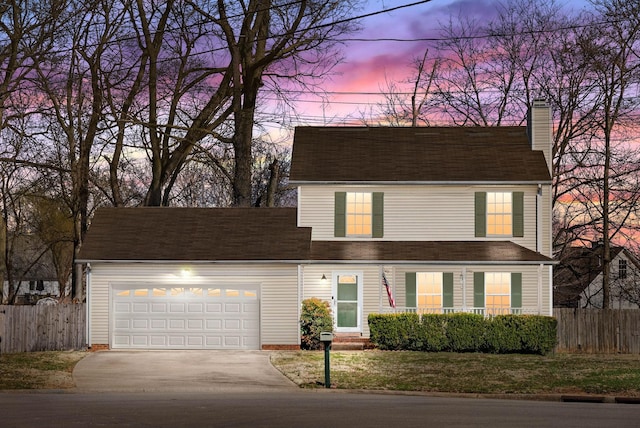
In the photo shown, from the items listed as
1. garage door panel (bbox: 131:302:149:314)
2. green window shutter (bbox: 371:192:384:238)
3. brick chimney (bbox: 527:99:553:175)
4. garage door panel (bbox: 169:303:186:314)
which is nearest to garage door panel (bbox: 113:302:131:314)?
garage door panel (bbox: 131:302:149:314)

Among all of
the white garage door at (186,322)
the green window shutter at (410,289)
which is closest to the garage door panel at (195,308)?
the white garage door at (186,322)

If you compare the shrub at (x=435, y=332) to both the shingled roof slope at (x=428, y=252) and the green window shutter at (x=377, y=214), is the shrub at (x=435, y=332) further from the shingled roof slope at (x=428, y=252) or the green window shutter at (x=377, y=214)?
the green window shutter at (x=377, y=214)

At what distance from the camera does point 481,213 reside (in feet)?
111

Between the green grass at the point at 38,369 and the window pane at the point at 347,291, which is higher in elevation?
the window pane at the point at 347,291

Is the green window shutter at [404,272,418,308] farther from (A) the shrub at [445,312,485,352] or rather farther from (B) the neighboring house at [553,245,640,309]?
(B) the neighboring house at [553,245,640,309]

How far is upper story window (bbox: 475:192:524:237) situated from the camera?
111 feet

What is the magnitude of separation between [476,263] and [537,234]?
3.26 m

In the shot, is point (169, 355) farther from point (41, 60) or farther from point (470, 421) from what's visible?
point (470, 421)

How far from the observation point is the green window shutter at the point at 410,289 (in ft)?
108

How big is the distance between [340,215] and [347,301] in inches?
122

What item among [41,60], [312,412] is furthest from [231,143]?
[312,412]

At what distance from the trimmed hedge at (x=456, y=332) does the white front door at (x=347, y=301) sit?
2246mm

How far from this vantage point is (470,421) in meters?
15.9

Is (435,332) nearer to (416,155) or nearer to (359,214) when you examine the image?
(359,214)
